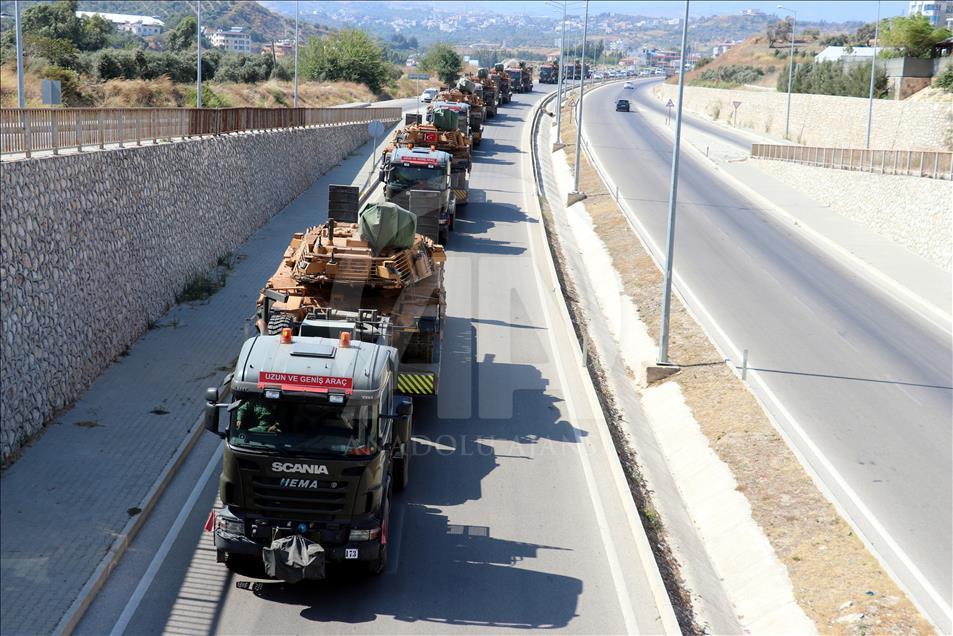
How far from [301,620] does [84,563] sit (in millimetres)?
2521

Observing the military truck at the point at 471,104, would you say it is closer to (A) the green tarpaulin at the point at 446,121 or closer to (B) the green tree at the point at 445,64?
(A) the green tarpaulin at the point at 446,121

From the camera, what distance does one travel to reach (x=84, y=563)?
11.5 metres

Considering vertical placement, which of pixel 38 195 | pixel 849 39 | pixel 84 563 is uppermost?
pixel 849 39

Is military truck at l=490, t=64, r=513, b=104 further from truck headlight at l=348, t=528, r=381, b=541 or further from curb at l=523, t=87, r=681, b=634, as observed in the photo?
truck headlight at l=348, t=528, r=381, b=541

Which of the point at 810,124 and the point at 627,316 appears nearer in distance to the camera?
the point at 627,316

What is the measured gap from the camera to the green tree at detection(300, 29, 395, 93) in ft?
289

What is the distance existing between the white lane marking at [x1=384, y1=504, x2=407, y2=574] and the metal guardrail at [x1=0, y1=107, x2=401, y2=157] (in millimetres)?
8721

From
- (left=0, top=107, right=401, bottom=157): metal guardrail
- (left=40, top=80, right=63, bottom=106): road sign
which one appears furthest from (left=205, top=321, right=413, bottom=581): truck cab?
(left=40, top=80, right=63, bottom=106): road sign

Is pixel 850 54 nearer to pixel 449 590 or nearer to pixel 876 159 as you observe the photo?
pixel 876 159

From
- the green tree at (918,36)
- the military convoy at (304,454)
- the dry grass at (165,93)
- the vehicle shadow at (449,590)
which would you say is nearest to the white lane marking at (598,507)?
the vehicle shadow at (449,590)

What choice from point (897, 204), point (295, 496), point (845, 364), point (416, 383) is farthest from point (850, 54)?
point (295, 496)

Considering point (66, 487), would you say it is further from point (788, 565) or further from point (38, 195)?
point (788, 565)

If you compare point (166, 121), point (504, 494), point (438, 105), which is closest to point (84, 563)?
point (504, 494)

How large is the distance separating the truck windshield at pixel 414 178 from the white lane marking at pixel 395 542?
18.6 m
